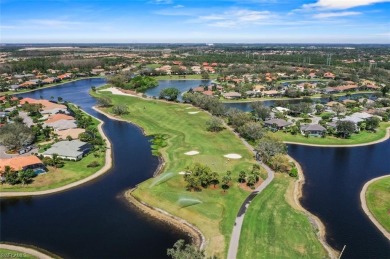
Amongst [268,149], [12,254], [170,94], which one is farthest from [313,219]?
[170,94]

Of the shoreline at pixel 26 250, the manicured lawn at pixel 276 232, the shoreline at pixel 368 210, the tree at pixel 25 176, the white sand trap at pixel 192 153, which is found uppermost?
the tree at pixel 25 176

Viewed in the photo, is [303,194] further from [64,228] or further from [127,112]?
[127,112]

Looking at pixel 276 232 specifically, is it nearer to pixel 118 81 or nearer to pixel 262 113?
pixel 262 113

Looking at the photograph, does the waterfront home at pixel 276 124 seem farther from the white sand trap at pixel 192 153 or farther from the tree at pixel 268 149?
the white sand trap at pixel 192 153

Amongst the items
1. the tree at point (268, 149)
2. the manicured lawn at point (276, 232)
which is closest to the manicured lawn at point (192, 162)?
the manicured lawn at point (276, 232)

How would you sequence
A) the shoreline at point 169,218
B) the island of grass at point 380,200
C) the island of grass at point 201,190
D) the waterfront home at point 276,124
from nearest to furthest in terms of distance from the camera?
1. the shoreline at point 169,218
2. the island of grass at point 201,190
3. the island of grass at point 380,200
4. the waterfront home at point 276,124

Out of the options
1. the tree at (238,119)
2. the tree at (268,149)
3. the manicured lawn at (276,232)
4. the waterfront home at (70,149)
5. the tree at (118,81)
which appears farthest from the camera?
the tree at (118,81)

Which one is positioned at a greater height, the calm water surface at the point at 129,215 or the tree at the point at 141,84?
the tree at the point at 141,84

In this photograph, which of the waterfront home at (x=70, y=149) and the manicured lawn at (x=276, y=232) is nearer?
the manicured lawn at (x=276, y=232)
